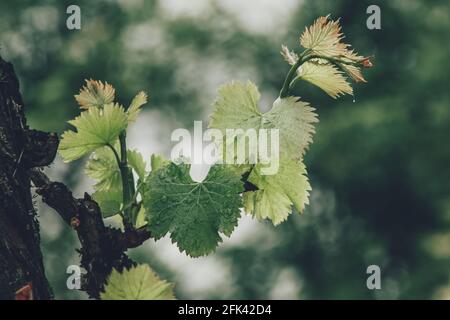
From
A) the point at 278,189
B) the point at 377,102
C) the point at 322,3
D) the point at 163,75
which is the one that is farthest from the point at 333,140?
the point at 278,189

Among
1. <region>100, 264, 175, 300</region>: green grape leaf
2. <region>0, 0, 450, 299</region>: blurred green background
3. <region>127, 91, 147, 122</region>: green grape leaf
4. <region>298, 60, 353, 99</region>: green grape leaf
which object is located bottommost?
<region>100, 264, 175, 300</region>: green grape leaf

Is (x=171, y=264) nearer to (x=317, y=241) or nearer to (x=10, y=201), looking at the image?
(x=317, y=241)

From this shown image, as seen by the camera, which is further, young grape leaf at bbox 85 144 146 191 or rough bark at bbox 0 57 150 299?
young grape leaf at bbox 85 144 146 191

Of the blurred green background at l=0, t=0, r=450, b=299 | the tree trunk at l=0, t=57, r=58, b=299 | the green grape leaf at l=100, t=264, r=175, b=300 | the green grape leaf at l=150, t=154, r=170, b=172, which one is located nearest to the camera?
the green grape leaf at l=100, t=264, r=175, b=300

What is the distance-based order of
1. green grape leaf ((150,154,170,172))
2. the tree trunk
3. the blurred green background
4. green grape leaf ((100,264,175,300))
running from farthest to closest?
1. the blurred green background
2. green grape leaf ((150,154,170,172))
3. the tree trunk
4. green grape leaf ((100,264,175,300))

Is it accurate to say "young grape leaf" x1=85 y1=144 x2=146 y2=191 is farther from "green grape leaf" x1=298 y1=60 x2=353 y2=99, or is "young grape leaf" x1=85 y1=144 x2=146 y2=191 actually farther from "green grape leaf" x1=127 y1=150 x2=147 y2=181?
"green grape leaf" x1=298 y1=60 x2=353 y2=99

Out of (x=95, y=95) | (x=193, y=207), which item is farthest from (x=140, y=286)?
(x=95, y=95)

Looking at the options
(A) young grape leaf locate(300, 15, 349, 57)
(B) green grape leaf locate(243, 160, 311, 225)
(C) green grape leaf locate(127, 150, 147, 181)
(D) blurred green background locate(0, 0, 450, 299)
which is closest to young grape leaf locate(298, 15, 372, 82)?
(A) young grape leaf locate(300, 15, 349, 57)
